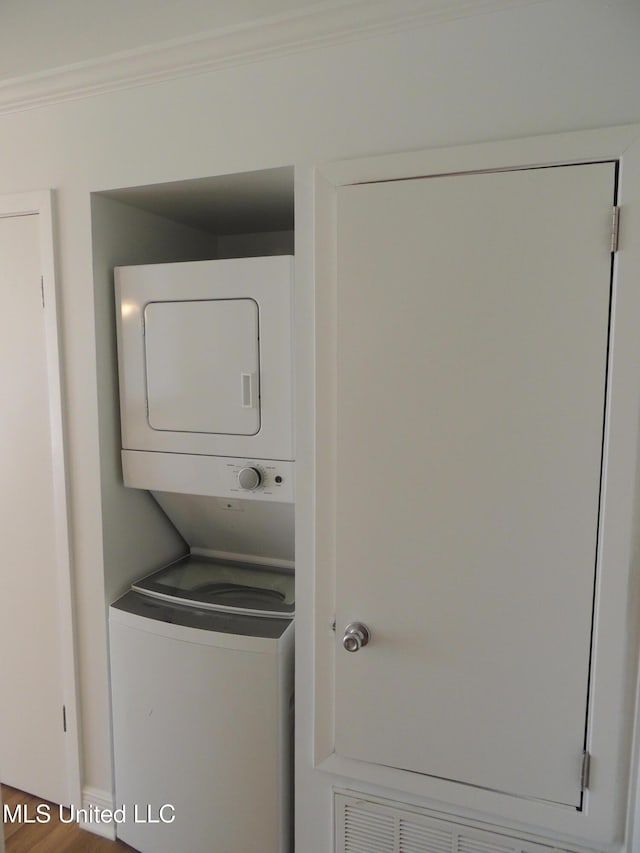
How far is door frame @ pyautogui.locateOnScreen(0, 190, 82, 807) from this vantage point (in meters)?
1.79

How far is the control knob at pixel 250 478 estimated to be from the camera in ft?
5.32

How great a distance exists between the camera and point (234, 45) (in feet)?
4.71

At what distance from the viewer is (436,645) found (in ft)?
4.48

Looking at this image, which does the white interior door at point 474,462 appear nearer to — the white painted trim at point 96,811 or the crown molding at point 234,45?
the crown molding at point 234,45

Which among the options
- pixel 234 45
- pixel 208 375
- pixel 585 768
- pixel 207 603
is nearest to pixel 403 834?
pixel 585 768

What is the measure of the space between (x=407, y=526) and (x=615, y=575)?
473 mm

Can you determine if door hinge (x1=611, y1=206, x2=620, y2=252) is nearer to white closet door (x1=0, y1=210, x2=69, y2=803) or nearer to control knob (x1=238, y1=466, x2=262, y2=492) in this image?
control knob (x1=238, y1=466, x2=262, y2=492)

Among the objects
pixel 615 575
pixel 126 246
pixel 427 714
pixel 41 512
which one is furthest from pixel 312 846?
pixel 126 246

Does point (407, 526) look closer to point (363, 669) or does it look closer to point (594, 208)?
point (363, 669)

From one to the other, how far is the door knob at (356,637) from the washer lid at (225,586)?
30 cm

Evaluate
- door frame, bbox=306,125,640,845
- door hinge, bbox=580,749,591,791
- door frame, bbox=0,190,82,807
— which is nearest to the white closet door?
door frame, bbox=0,190,82,807

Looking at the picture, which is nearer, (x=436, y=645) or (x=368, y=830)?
(x=436, y=645)

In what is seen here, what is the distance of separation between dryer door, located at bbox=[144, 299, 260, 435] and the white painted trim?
1312 mm

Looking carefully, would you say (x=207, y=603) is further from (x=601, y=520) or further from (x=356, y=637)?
(x=601, y=520)
